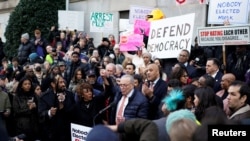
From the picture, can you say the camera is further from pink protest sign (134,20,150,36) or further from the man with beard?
the man with beard

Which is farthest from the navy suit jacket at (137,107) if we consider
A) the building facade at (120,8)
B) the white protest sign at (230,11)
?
the building facade at (120,8)

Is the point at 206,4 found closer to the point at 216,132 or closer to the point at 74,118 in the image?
the point at 74,118

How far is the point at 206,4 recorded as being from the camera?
16.2 metres

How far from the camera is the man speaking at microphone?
7500 millimetres

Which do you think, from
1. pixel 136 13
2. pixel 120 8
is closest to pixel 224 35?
pixel 136 13

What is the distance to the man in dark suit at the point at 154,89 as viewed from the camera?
7.83 meters

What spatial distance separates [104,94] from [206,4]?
7973 mm

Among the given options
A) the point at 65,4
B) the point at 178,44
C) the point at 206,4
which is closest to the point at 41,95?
the point at 178,44

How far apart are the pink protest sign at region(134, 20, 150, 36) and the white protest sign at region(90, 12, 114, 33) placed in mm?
4266

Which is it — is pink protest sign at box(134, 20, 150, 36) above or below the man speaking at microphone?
above

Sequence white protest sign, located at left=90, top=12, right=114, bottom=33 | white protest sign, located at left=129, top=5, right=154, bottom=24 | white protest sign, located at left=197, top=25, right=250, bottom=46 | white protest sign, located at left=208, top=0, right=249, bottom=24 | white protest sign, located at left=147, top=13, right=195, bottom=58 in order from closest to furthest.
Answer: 1. white protest sign, located at left=197, top=25, right=250, bottom=46
2. white protest sign, located at left=147, top=13, right=195, bottom=58
3. white protest sign, located at left=208, top=0, right=249, bottom=24
4. white protest sign, located at left=129, top=5, right=154, bottom=24
5. white protest sign, located at left=90, top=12, right=114, bottom=33

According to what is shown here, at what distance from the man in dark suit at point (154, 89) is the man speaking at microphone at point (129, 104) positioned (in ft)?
0.79

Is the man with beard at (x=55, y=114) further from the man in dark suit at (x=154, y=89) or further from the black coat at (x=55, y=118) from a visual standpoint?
the man in dark suit at (x=154, y=89)

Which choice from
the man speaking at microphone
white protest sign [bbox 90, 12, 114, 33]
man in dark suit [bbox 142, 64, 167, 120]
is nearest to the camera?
man in dark suit [bbox 142, 64, 167, 120]
